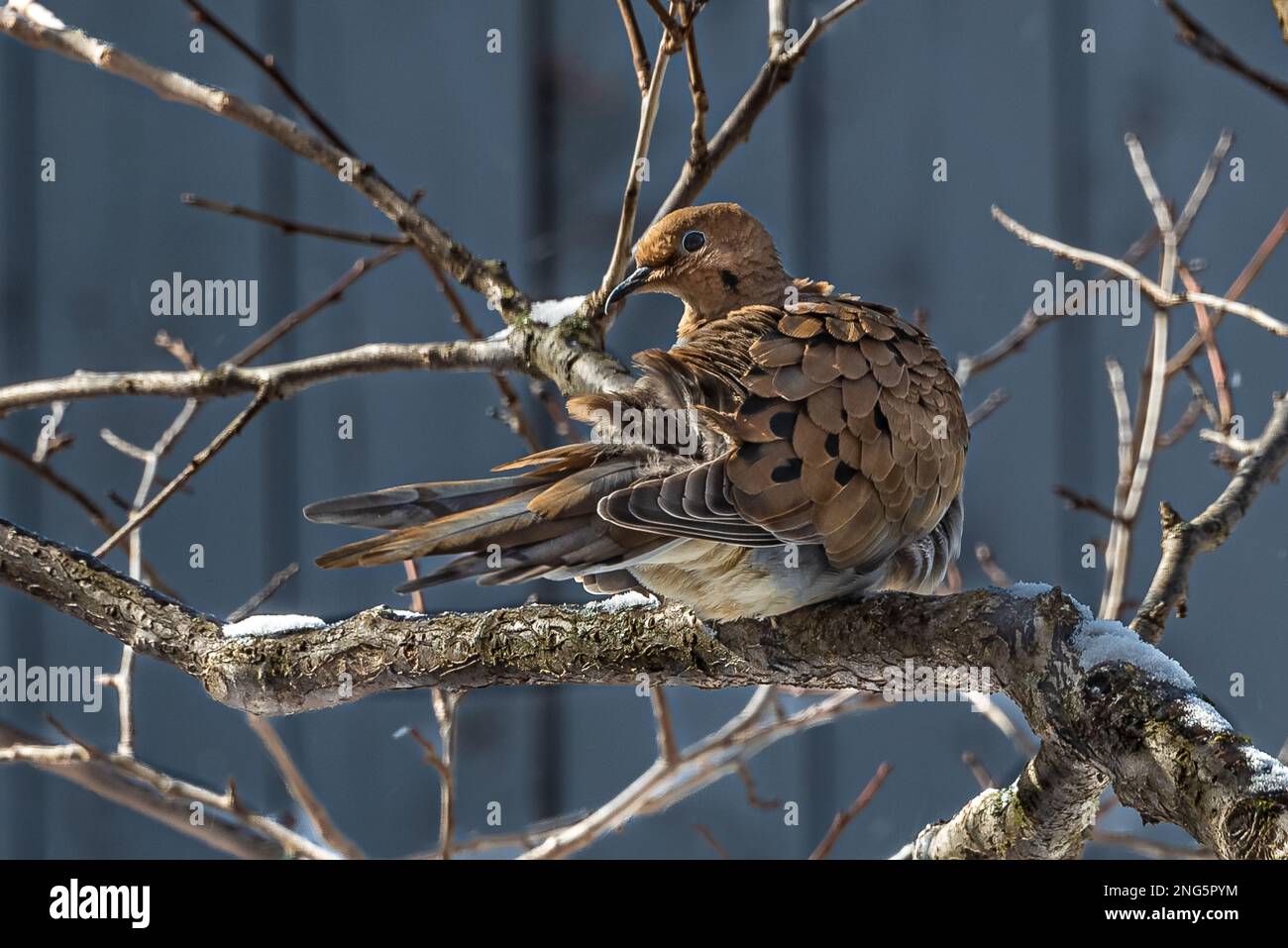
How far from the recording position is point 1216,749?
2.66 feet

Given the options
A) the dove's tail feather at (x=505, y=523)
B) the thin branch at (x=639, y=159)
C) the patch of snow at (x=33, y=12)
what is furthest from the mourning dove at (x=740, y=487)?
the patch of snow at (x=33, y=12)

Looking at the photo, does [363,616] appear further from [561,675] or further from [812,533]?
[812,533]

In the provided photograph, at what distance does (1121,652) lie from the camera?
919mm

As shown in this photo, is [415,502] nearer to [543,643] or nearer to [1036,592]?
[543,643]

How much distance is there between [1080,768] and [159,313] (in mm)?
2275

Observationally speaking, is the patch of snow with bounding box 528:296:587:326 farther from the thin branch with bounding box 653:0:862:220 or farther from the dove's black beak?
the thin branch with bounding box 653:0:862:220

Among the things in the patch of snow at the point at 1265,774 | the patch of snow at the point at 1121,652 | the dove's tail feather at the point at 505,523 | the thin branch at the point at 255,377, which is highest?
the thin branch at the point at 255,377

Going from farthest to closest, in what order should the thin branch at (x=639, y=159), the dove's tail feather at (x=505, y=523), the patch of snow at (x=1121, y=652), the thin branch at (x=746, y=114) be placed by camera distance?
the thin branch at (x=746, y=114) < the thin branch at (x=639, y=159) < the dove's tail feather at (x=505, y=523) < the patch of snow at (x=1121, y=652)

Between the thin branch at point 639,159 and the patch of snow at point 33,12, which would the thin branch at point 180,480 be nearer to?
the thin branch at point 639,159

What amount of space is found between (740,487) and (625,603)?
0.27 meters

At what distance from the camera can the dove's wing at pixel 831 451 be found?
45.0 inches

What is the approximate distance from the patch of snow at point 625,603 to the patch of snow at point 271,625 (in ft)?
0.98
